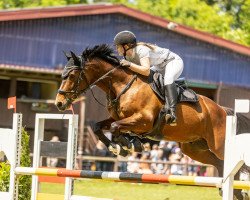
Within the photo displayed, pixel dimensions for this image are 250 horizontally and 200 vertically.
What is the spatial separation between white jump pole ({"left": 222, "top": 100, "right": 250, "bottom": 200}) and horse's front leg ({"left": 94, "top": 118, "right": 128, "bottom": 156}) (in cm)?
207

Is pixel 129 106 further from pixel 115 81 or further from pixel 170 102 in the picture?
pixel 170 102

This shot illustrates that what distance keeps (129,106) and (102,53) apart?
0.78 meters

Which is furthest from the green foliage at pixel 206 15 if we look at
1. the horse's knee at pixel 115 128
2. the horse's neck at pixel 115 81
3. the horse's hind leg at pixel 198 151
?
the horse's knee at pixel 115 128

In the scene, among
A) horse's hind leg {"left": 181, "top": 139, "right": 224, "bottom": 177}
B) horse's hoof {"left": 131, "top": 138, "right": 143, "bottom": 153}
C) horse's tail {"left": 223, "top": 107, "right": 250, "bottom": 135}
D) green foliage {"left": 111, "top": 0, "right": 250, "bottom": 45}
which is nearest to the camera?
horse's hoof {"left": 131, "top": 138, "right": 143, "bottom": 153}

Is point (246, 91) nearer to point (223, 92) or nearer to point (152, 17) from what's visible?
point (223, 92)

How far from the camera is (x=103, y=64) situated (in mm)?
9039

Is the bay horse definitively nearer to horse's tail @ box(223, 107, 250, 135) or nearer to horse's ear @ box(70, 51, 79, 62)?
horse's ear @ box(70, 51, 79, 62)

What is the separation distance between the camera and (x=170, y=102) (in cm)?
888

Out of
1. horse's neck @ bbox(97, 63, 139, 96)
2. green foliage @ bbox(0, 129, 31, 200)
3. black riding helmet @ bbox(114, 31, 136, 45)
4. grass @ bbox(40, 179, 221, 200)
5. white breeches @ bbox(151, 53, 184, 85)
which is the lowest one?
grass @ bbox(40, 179, 221, 200)

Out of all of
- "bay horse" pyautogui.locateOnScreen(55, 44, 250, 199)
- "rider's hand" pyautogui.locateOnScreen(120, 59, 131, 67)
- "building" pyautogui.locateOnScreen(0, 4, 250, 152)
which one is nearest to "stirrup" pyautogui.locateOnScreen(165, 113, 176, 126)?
"bay horse" pyautogui.locateOnScreen(55, 44, 250, 199)

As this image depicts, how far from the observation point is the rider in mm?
8789

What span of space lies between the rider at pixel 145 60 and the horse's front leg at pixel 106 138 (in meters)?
0.68

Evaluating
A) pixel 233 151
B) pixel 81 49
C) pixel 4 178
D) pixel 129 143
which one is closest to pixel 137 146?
pixel 129 143

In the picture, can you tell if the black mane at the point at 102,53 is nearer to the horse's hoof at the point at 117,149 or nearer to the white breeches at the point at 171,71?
the white breeches at the point at 171,71
